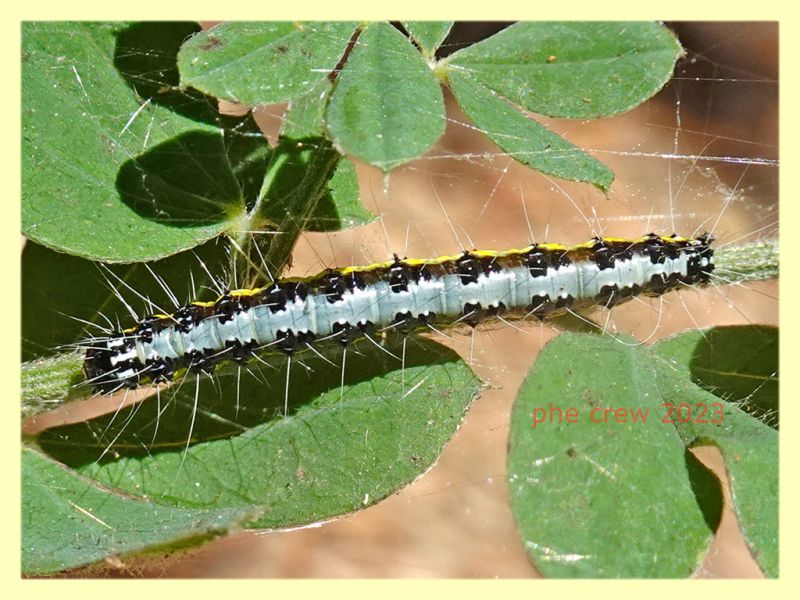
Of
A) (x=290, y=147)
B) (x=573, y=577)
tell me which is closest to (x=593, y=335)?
(x=573, y=577)

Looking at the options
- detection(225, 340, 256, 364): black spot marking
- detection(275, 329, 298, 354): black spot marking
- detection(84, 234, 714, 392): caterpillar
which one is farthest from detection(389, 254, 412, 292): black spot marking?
detection(225, 340, 256, 364): black spot marking

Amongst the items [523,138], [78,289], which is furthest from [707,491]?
[78,289]

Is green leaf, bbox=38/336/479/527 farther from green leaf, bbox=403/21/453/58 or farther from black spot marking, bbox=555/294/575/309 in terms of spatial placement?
green leaf, bbox=403/21/453/58

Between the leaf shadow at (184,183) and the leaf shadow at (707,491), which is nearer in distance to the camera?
the leaf shadow at (707,491)

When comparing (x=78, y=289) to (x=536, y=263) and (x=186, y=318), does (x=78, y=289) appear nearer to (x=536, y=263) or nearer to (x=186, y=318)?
(x=186, y=318)

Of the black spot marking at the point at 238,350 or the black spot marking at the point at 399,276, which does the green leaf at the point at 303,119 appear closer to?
the black spot marking at the point at 399,276

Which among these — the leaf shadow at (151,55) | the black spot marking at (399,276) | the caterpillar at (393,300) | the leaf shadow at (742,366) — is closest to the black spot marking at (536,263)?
the caterpillar at (393,300)

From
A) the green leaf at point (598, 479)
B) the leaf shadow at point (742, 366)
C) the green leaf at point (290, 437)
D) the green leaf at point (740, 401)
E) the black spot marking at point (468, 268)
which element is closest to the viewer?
the green leaf at point (598, 479)
